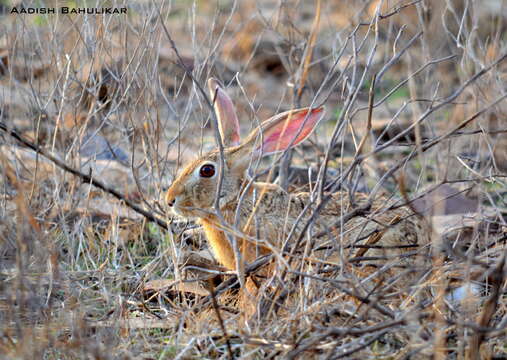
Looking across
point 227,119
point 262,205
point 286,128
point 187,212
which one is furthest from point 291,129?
point 187,212

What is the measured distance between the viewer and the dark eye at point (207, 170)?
14.7 feet

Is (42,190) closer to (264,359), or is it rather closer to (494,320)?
(264,359)

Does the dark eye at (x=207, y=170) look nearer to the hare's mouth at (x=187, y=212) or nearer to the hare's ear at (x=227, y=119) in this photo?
the hare's mouth at (x=187, y=212)

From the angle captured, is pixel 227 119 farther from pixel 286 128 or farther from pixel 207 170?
pixel 286 128

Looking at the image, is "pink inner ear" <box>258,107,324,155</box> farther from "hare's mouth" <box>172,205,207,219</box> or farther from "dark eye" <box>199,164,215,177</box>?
"hare's mouth" <box>172,205,207,219</box>

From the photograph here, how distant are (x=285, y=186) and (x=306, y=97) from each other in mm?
1797

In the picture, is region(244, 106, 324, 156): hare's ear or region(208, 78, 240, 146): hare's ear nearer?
region(244, 106, 324, 156): hare's ear

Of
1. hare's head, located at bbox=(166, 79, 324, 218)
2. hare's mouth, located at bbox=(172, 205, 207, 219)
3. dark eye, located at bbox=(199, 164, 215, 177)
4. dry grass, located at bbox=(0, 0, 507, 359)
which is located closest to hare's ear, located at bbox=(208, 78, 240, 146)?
hare's head, located at bbox=(166, 79, 324, 218)

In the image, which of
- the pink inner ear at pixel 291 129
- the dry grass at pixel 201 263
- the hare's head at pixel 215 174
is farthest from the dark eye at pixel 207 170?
the pink inner ear at pixel 291 129

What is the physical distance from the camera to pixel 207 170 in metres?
4.48

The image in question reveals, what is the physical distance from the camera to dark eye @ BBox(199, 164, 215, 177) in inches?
176

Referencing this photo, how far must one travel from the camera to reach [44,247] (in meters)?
2.94

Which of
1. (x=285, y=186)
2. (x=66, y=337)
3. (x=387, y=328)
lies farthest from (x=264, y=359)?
(x=285, y=186)

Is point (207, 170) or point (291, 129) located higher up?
point (291, 129)
